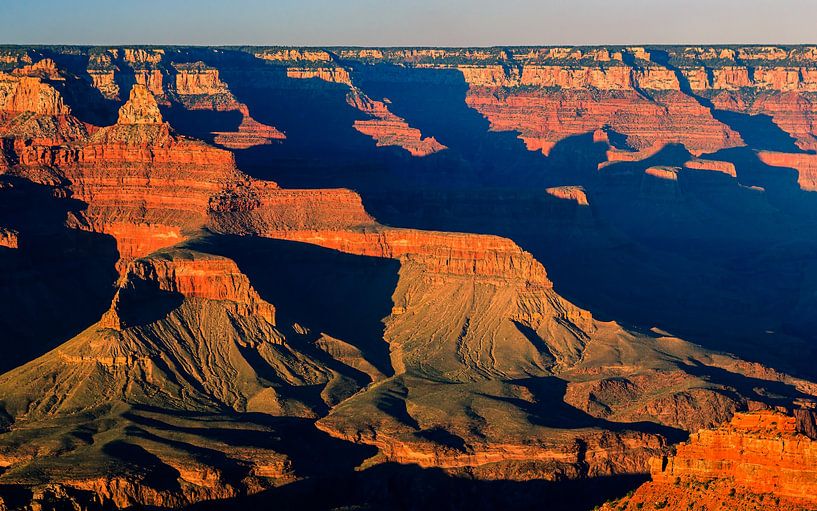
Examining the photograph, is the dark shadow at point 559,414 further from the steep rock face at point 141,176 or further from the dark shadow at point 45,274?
the steep rock face at point 141,176

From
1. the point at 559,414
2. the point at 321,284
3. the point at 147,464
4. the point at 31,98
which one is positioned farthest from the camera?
the point at 31,98

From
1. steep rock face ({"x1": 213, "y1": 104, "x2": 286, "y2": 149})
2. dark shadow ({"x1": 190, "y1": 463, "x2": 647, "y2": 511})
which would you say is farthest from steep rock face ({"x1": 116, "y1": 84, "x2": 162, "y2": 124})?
dark shadow ({"x1": 190, "y1": 463, "x2": 647, "y2": 511})

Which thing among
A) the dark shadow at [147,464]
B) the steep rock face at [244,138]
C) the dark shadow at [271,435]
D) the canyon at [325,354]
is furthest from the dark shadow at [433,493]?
the steep rock face at [244,138]

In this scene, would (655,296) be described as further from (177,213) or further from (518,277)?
(177,213)

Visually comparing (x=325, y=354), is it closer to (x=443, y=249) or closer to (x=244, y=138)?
(x=443, y=249)

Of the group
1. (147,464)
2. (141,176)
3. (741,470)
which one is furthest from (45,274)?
(741,470)

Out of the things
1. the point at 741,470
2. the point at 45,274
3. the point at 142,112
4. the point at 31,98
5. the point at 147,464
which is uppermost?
the point at 31,98

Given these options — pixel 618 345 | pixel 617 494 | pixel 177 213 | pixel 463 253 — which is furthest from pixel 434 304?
pixel 617 494

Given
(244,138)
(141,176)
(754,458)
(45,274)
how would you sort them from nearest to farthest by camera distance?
1. (754,458)
2. (45,274)
3. (141,176)
4. (244,138)

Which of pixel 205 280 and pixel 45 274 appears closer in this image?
pixel 205 280
